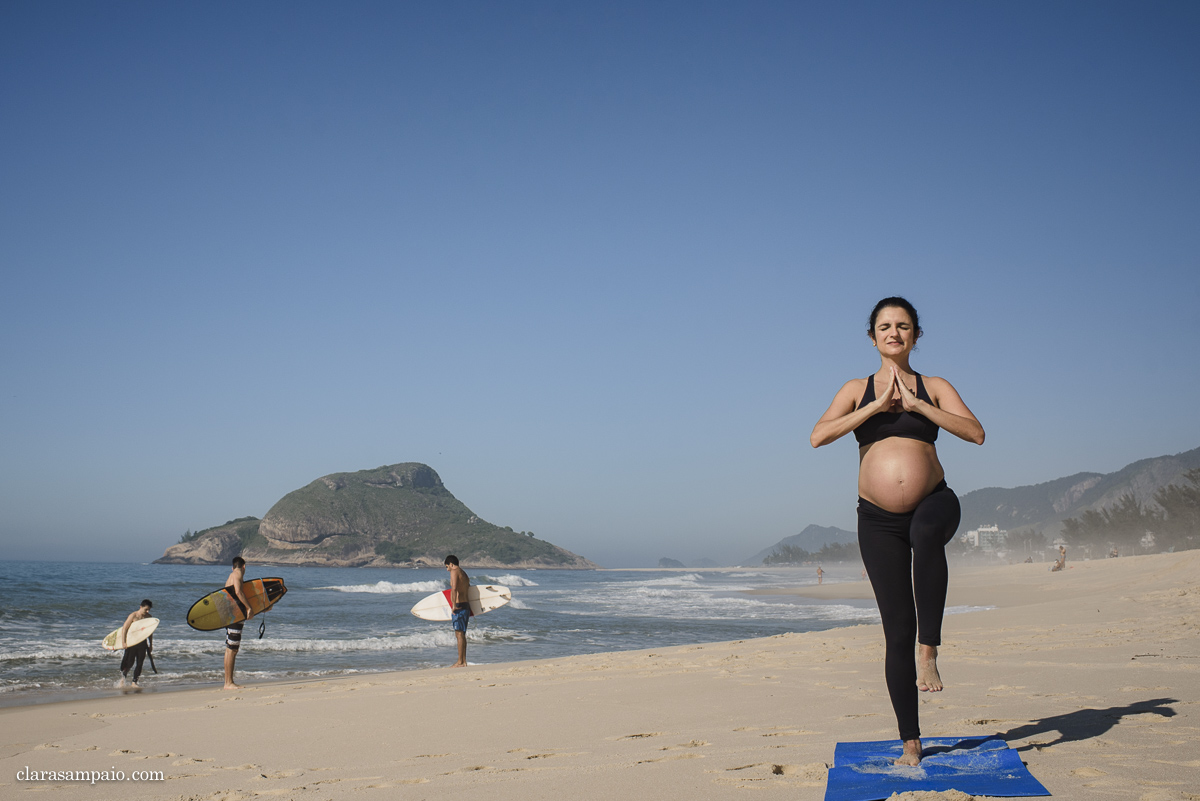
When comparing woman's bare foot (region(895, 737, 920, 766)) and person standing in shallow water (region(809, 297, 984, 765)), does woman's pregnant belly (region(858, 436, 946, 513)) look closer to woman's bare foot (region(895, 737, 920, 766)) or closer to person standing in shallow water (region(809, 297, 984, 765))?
person standing in shallow water (region(809, 297, 984, 765))

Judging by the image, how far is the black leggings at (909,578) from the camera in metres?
2.79

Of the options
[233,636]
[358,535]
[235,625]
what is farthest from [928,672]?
[358,535]

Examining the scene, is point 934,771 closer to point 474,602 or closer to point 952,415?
point 952,415

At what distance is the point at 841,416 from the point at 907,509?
1.56ft

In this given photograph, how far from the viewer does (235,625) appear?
368 inches

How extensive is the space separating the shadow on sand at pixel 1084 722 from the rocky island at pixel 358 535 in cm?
12339

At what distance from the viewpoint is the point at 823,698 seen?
5.14 m

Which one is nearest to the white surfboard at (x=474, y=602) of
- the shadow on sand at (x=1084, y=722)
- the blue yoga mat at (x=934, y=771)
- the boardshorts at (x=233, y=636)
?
the boardshorts at (x=233, y=636)

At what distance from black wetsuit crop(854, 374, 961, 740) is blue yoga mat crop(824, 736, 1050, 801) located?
0.17 metres

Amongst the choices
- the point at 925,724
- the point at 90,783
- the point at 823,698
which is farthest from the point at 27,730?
the point at 925,724

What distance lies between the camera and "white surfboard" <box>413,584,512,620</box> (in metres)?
12.9

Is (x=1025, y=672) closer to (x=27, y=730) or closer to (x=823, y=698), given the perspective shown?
(x=823, y=698)

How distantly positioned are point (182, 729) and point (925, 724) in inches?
217

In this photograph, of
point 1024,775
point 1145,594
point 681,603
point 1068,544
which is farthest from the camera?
point 1068,544
